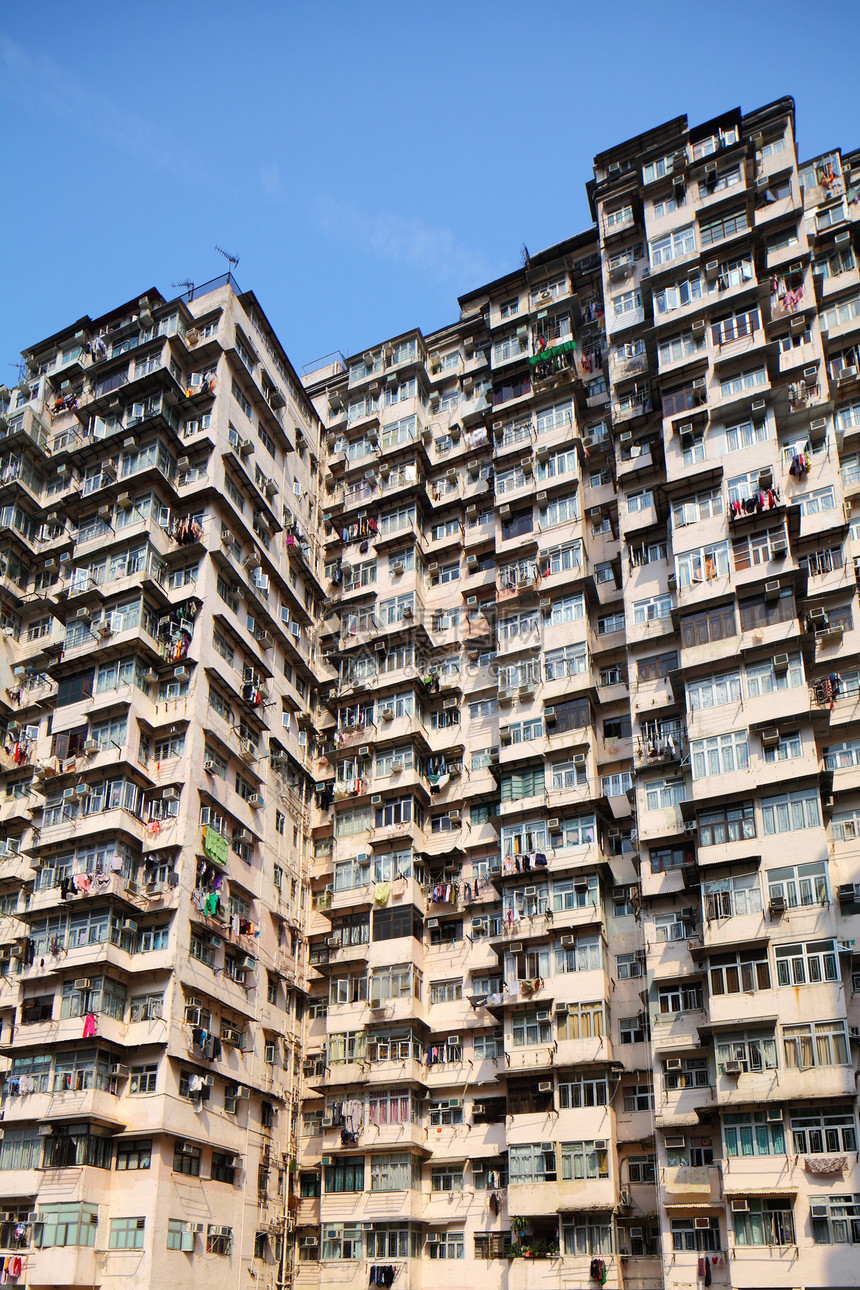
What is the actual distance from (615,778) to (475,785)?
548cm

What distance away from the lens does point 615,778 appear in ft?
113

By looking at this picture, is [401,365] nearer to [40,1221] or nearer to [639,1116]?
[639,1116]

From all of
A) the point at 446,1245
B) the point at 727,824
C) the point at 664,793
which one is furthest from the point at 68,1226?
the point at 727,824

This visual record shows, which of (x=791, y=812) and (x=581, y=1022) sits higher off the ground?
(x=791, y=812)

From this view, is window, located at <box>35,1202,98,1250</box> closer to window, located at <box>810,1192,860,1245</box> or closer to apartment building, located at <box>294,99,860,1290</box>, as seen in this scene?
apartment building, located at <box>294,99,860,1290</box>

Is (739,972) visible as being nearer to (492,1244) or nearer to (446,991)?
(446,991)

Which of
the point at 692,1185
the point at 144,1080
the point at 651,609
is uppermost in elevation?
the point at 651,609

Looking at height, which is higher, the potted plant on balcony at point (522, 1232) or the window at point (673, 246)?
the window at point (673, 246)

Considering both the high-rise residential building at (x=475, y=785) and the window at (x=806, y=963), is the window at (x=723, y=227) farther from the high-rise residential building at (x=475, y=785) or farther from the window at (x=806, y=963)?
the window at (x=806, y=963)

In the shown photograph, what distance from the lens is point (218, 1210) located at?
30500 mm

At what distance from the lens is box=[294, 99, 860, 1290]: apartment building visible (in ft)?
89.5

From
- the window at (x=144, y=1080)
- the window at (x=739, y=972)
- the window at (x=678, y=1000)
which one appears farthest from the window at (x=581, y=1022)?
the window at (x=144, y=1080)

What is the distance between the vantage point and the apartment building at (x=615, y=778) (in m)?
27.3

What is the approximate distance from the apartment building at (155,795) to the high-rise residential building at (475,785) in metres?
0.16
